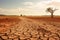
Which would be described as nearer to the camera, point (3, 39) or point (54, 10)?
point (3, 39)

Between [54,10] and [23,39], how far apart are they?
130 ft

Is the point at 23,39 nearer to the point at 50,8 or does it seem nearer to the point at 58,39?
the point at 58,39

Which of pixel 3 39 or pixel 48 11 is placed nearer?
pixel 3 39

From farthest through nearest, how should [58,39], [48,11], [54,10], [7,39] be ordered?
[48,11] → [54,10] → [58,39] → [7,39]

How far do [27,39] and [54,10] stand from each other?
3955cm

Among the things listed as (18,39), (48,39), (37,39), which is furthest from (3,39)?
(48,39)

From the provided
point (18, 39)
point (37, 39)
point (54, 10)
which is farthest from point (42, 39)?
point (54, 10)

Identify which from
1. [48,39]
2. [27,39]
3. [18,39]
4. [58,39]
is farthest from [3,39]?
[58,39]

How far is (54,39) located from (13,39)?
5.98 feet

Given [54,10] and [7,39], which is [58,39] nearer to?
[7,39]

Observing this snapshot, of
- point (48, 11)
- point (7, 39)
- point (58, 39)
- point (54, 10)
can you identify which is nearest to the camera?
point (7, 39)

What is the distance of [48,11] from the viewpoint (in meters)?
47.4

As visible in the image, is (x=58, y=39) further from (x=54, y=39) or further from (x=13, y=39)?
(x=13, y=39)

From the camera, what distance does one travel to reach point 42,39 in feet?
18.4
